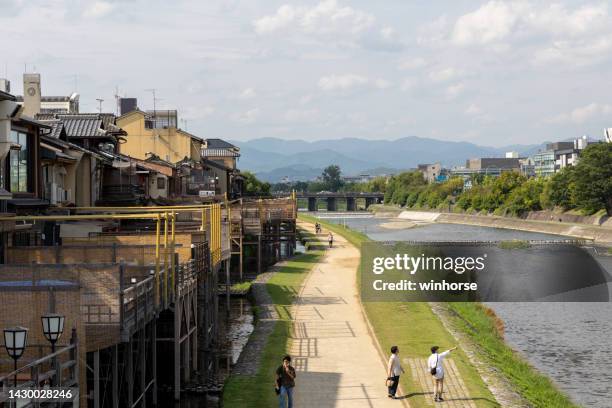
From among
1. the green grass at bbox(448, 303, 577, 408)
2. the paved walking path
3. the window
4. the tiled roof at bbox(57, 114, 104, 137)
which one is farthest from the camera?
the tiled roof at bbox(57, 114, 104, 137)

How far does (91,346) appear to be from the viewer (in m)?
18.5

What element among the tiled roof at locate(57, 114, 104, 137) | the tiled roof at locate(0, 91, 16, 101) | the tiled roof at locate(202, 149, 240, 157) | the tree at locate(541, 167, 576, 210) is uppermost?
the tiled roof at locate(202, 149, 240, 157)

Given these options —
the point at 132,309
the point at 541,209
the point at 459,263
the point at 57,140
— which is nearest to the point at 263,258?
the point at 459,263

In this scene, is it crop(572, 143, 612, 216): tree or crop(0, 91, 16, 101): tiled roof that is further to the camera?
crop(572, 143, 612, 216): tree

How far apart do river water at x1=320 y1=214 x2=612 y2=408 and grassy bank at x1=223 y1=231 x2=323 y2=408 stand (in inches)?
408

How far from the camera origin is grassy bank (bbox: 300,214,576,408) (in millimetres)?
27125

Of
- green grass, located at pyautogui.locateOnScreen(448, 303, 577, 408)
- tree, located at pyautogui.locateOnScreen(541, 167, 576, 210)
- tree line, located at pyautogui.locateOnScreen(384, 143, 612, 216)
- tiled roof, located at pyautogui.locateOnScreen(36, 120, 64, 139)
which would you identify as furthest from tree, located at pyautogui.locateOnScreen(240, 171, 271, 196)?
green grass, located at pyautogui.locateOnScreen(448, 303, 577, 408)

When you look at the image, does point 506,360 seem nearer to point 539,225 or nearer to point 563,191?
point 563,191

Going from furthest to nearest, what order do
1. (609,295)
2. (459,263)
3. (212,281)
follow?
(609,295) → (459,263) → (212,281)

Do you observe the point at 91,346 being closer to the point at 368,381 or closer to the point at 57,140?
the point at 368,381

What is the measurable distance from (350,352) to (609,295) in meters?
31.0

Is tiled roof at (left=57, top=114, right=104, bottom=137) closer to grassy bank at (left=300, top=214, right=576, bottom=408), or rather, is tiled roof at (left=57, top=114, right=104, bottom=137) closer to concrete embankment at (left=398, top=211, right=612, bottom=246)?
grassy bank at (left=300, top=214, right=576, bottom=408)

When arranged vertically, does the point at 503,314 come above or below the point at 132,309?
below

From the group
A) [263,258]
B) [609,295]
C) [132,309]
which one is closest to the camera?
[132,309]
